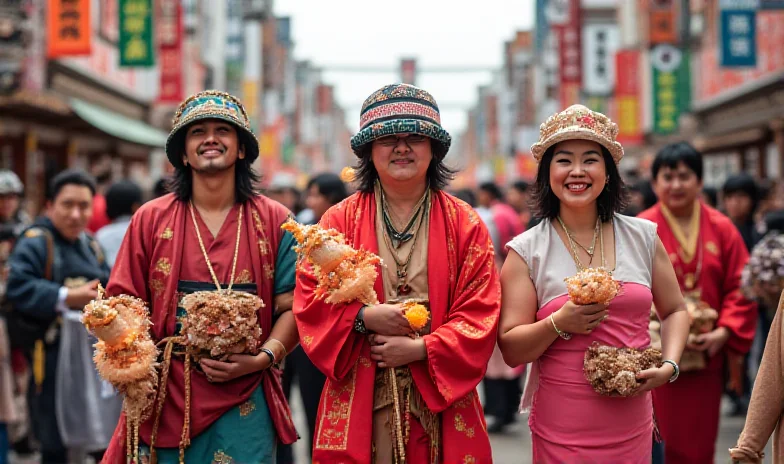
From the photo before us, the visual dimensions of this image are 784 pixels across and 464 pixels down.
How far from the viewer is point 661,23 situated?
63.0ft

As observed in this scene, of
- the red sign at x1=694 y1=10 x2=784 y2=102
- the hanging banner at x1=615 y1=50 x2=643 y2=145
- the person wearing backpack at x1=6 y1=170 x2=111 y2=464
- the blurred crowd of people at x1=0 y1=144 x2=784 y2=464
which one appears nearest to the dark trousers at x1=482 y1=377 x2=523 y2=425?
the blurred crowd of people at x1=0 y1=144 x2=784 y2=464

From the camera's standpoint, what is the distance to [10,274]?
546 centimetres

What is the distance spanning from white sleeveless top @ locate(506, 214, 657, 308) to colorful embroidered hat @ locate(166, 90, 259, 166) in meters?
1.19

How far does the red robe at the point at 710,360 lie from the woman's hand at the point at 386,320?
203cm

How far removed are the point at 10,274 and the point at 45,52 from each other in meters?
9.29

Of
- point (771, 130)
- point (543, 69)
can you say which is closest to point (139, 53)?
point (771, 130)

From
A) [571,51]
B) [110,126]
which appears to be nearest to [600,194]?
[110,126]

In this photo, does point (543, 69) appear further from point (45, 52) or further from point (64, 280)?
point (64, 280)

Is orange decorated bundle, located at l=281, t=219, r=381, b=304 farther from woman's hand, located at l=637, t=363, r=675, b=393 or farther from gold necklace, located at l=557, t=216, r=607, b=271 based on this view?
woman's hand, located at l=637, t=363, r=675, b=393

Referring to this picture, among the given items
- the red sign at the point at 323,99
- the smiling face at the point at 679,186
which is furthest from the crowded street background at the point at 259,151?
the red sign at the point at 323,99

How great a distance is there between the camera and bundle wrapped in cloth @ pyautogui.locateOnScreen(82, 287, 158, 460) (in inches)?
131

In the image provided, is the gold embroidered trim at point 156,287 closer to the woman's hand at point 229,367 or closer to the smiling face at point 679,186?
the woman's hand at point 229,367

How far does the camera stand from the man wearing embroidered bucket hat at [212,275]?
141 inches

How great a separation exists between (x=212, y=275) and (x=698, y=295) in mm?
2556
